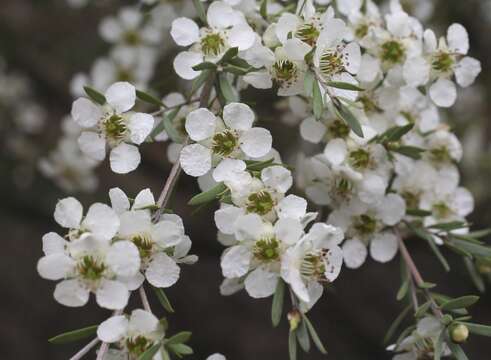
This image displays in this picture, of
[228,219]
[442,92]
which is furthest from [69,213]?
[442,92]

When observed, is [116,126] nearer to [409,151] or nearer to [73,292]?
[73,292]

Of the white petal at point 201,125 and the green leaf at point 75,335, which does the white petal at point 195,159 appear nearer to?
the white petal at point 201,125

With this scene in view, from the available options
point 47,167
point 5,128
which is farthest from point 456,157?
point 5,128

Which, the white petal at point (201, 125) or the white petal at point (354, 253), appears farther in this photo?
the white petal at point (354, 253)

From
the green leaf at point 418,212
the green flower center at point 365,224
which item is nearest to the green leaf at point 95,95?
the green flower center at point 365,224

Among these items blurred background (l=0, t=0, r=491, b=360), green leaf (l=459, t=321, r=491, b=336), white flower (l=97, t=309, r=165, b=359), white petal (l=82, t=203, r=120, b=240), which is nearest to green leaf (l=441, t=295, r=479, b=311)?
green leaf (l=459, t=321, r=491, b=336)
